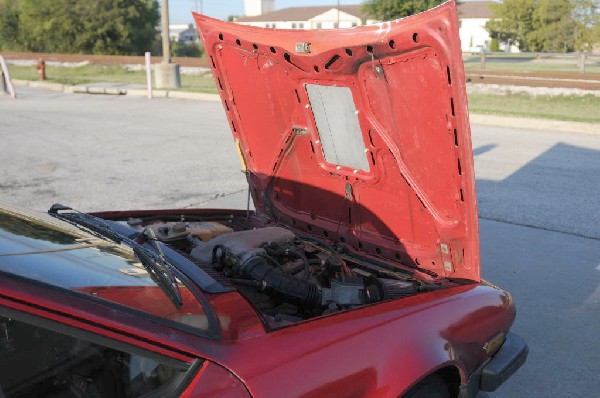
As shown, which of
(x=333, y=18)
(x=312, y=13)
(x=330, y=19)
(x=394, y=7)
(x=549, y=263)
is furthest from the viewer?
(x=312, y=13)

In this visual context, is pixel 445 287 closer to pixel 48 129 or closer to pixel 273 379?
pixel 273 379

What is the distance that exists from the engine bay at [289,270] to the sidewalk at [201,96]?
33.5 feet

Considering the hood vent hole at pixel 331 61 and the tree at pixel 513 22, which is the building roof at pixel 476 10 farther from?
the hood vent hole at pixel 331 61

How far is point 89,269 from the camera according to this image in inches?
79.5

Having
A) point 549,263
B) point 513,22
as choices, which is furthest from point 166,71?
point 513,22

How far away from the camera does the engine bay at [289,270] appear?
2.79 m

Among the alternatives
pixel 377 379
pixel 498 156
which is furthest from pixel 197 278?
pixel 498 156

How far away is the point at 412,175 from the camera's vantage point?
310cm

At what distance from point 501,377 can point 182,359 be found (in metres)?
1.60

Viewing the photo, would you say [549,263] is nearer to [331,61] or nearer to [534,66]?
[331,61]

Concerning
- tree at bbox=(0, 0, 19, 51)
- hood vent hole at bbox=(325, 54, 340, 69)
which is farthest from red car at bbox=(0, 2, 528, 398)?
tree at bbox=(0, 0, 19, 51)

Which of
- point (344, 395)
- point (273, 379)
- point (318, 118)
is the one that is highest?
point (318, 118)

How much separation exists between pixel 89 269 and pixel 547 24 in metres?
57.1

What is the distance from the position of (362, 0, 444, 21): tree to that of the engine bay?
1624 inches
